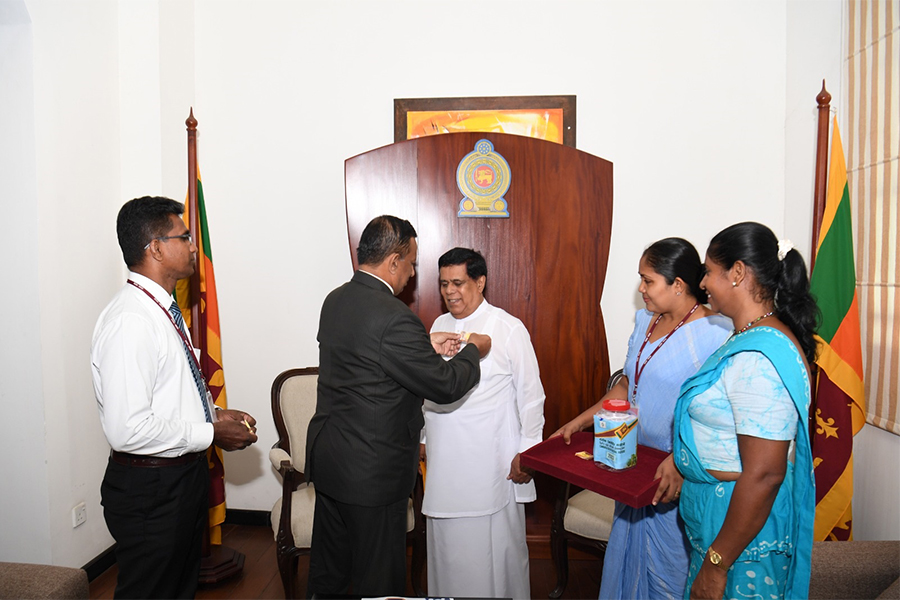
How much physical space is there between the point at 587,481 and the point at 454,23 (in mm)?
2464

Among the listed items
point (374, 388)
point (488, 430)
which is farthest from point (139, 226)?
point (488, 430)

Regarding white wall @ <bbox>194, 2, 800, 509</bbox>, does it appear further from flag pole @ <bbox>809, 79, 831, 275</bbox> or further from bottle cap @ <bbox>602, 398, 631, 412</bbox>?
bottle cap @ <bbox>602, 398, 631, 412</bbox>

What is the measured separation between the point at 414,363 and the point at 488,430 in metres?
0.52

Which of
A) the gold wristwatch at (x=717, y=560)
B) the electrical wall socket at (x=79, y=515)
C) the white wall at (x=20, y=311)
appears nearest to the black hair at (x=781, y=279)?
the gold wristwatch at (x=717, y=560)

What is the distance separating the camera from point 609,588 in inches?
72.6

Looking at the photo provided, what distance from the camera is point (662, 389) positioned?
1.77 meters

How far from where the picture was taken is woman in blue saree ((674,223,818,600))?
1.24m

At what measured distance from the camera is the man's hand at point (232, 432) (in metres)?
1.76

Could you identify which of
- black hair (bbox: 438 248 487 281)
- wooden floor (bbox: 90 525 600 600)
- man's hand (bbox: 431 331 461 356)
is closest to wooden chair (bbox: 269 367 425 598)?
wooden floor (bbox: 90 525 600 600)

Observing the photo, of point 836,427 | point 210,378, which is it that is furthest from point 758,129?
point 210,378

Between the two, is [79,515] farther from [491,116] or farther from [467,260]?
[491,116]

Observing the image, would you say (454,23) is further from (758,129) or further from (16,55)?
Answer: (16,55)

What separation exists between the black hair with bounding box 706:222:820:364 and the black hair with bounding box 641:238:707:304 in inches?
17.0

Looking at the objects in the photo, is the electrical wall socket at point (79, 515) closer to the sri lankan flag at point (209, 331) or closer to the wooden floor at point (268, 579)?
the wooden floor at point (268, 579)
